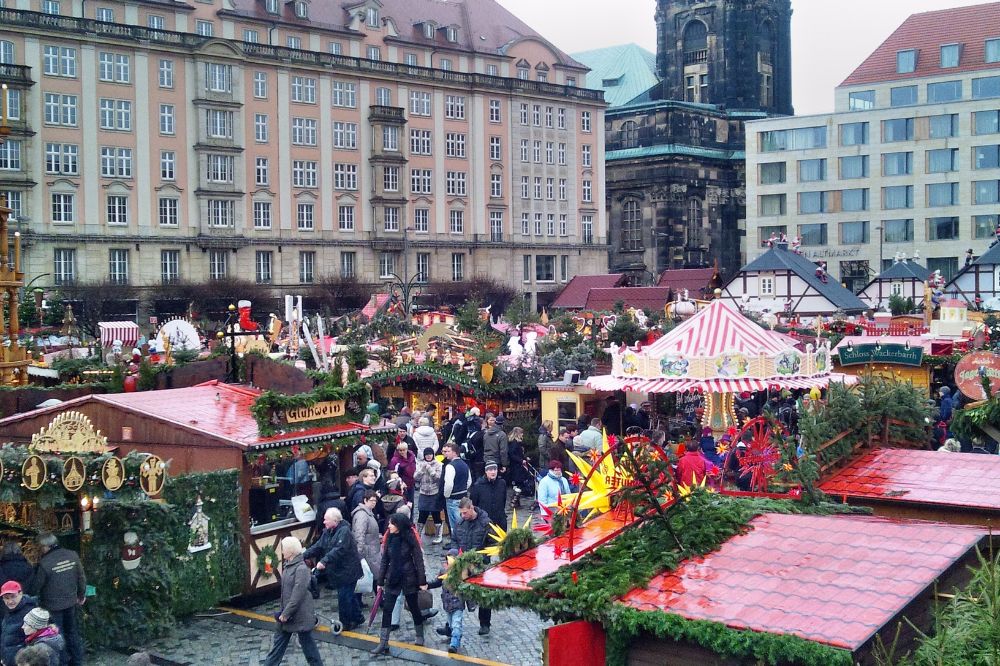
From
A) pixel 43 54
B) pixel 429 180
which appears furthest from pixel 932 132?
pixel 43 54

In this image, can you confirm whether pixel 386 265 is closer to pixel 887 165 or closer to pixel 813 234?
pixel 813 234

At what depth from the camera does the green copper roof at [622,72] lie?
10375cm

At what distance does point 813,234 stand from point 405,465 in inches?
2695

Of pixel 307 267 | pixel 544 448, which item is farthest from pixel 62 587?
pixel 307 267

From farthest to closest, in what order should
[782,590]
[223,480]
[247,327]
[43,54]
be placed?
[43,54] → [247,327] → [223,480] → [782,590]

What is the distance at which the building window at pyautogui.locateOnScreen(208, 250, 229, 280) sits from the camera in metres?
66.2

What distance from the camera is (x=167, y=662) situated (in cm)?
1256

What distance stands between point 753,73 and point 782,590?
93.6 m

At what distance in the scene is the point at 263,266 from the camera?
6856 cm

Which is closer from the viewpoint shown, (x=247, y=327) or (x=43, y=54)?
(x=247, y=327)

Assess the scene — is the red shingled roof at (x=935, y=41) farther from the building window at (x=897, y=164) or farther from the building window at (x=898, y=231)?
the building window at (x=898, y=231)

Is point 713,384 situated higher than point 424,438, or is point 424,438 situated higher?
point 713,384

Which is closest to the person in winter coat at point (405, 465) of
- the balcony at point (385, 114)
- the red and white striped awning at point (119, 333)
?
the red and white striped awning at point (119, 333)

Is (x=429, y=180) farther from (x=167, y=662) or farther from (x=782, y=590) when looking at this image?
(x=782, y=590)
